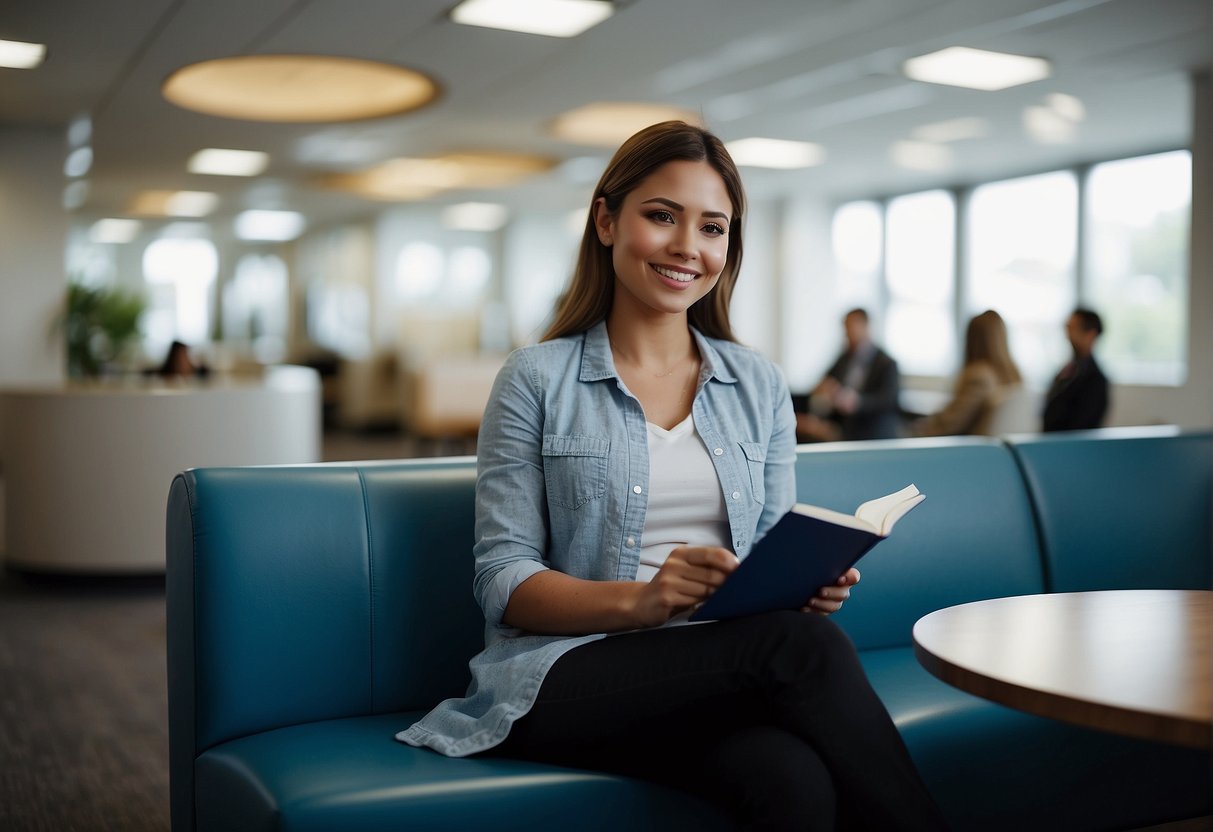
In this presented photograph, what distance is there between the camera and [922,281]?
38.0 feet

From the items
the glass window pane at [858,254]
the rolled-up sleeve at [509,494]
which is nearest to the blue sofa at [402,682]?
the rolled-up sleeve at [509,494]

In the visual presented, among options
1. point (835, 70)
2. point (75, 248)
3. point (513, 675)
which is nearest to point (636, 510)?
point (513, 675)

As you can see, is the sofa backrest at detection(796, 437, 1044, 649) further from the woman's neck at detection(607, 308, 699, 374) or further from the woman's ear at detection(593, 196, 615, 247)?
the woman's ear at detection(593, 196, 615, 247)

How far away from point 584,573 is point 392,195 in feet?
36.5

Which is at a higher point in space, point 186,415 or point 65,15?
point 65,15

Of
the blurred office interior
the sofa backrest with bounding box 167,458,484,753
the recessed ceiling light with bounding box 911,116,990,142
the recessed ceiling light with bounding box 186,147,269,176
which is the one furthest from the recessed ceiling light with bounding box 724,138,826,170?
the sofa backrest with bounding box 167,458,484,753

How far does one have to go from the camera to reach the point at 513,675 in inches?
67.7

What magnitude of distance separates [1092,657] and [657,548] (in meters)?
0.71

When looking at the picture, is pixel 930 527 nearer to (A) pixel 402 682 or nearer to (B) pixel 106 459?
(A) pixel 402 682

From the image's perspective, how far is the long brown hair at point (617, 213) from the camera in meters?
1.95

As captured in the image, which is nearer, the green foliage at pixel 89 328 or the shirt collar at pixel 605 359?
the shirt collar at pixel 605 359

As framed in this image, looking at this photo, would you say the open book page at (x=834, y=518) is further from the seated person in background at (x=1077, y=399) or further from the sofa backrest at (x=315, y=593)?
the seated person in background at (x=1077, y=399)

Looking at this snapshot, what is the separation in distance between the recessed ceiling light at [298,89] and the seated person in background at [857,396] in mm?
3049

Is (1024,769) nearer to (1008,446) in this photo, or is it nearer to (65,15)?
(1008,446)
